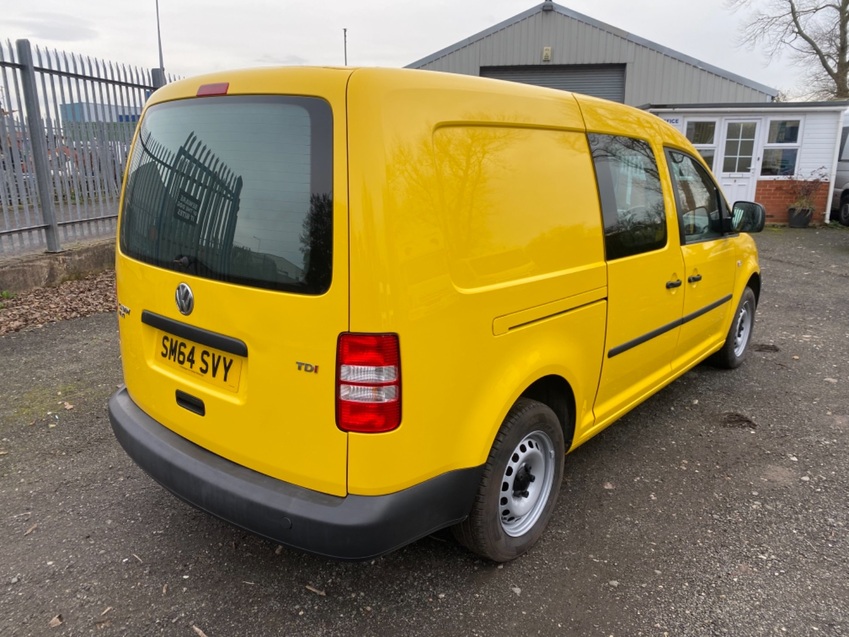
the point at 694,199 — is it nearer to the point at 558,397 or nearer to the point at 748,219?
the point at 748,219

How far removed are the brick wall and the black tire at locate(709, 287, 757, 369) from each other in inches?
437

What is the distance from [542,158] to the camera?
251 centimetres

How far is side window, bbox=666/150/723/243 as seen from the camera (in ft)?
11.9

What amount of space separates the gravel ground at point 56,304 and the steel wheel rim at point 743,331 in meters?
6.00

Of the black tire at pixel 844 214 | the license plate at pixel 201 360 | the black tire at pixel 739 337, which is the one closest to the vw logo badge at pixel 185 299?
the license plate at pixel 201 360

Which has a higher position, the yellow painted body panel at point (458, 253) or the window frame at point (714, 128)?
the window frame at point (714, 128)

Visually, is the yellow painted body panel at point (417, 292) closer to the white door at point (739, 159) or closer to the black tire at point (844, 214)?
the white door at point (739, 159)

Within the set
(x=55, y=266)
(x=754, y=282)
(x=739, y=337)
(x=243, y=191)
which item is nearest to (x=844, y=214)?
(x=754, y=282)

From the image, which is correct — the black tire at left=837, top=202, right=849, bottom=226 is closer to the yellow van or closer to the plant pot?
the plant pot

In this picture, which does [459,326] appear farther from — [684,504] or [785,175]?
[785,175]

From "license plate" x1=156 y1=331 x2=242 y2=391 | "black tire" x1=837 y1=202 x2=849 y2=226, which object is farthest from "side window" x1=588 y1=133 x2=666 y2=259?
"black tire" x1=837 y1=202 x2=849 y2=226

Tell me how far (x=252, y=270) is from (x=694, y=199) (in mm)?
2920

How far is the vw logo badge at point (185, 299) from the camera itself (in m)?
2.26

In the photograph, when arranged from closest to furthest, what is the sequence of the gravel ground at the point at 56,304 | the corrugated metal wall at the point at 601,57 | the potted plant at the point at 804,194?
the gravel ground at the point at 56,304 → the potted plant at the point at 804,194 → the corrugated metal wall at the point at 601,57
